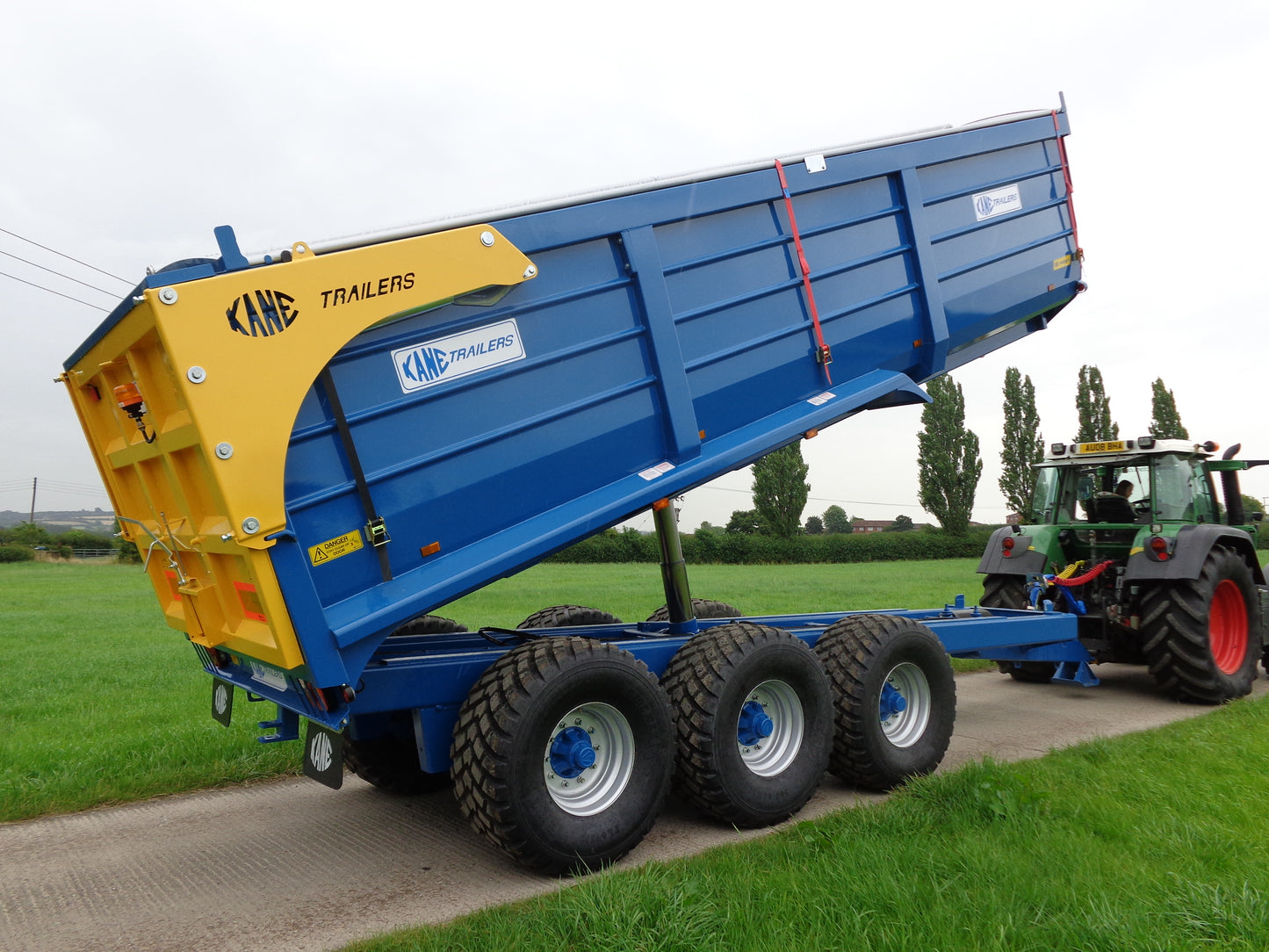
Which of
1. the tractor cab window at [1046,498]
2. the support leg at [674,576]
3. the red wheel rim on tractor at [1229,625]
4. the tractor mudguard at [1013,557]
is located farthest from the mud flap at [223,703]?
the red wheel rim on tractor at [1229,625]

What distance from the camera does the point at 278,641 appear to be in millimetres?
3342

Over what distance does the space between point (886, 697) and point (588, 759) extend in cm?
200

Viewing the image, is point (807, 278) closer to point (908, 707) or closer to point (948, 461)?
point (908, 707)

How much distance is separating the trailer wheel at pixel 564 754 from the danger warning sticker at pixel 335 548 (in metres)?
0.81

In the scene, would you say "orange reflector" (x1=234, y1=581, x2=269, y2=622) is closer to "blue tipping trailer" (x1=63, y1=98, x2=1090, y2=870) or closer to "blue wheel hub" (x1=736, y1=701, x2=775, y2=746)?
"blue tipping trailer" (x1=63, y1=98, x2=1090, y2=870)

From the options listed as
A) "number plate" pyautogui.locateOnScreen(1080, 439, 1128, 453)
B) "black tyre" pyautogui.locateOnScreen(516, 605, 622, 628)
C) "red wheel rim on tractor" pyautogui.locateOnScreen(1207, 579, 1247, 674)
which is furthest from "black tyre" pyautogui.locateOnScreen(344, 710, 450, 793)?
"red wheel rim on tractor" pyautogui.locateOnScreen(1207, 579, 1247, 674)

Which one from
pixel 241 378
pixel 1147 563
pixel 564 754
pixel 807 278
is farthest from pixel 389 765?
pixel 1147 563

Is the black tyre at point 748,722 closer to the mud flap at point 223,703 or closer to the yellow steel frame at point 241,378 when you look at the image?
the yellow steel frame at point 241,378

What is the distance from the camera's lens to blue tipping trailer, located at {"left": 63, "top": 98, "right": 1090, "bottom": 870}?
3.42 metres

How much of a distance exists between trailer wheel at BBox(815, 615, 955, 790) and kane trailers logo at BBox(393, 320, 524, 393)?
242cm

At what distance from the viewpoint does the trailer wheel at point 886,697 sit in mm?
4777

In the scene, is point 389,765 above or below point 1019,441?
above

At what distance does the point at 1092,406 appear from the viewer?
41250mm

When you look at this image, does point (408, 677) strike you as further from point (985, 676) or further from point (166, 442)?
point (985, 676)
